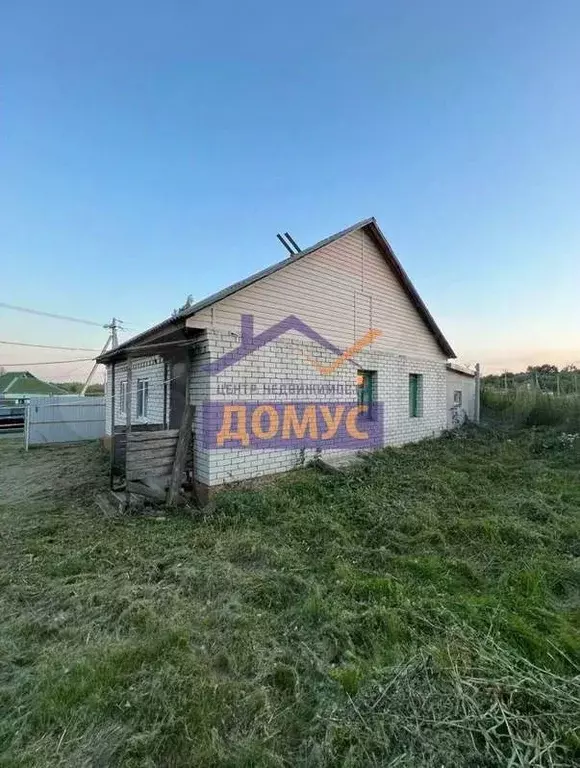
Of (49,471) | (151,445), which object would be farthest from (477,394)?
(49,471)

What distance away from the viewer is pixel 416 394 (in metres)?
10.4

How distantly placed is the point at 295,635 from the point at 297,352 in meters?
4.91

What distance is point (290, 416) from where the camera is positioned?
263 inches

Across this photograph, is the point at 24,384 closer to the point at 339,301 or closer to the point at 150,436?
the point at 150,436

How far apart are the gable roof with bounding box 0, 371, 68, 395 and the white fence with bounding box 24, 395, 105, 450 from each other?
1724 cm

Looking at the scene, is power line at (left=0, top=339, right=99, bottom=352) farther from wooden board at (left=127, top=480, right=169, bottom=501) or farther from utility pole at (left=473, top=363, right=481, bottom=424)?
utility pole at (left=473, top=363, right=481, bottom=424)

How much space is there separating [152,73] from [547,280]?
10955mm

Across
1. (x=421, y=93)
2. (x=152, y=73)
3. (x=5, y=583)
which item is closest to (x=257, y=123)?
(x=152, y=73)

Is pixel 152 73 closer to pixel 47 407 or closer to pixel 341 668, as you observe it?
pixel 341 668

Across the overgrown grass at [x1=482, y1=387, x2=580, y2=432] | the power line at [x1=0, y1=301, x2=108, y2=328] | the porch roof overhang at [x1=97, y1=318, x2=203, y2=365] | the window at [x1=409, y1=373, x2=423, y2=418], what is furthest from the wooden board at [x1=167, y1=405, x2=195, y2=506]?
the power line at [x1=0, y1=301, x2=108, y2=328]

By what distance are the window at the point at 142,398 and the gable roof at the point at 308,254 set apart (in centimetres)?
87

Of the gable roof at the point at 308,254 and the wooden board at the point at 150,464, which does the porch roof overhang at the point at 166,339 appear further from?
the wooden board at the point at 150,464

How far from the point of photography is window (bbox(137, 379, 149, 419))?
27.2 ft

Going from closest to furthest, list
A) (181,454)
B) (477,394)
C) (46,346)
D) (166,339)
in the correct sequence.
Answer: (181,454) → (166,339) → (477,394) → (46,346)
